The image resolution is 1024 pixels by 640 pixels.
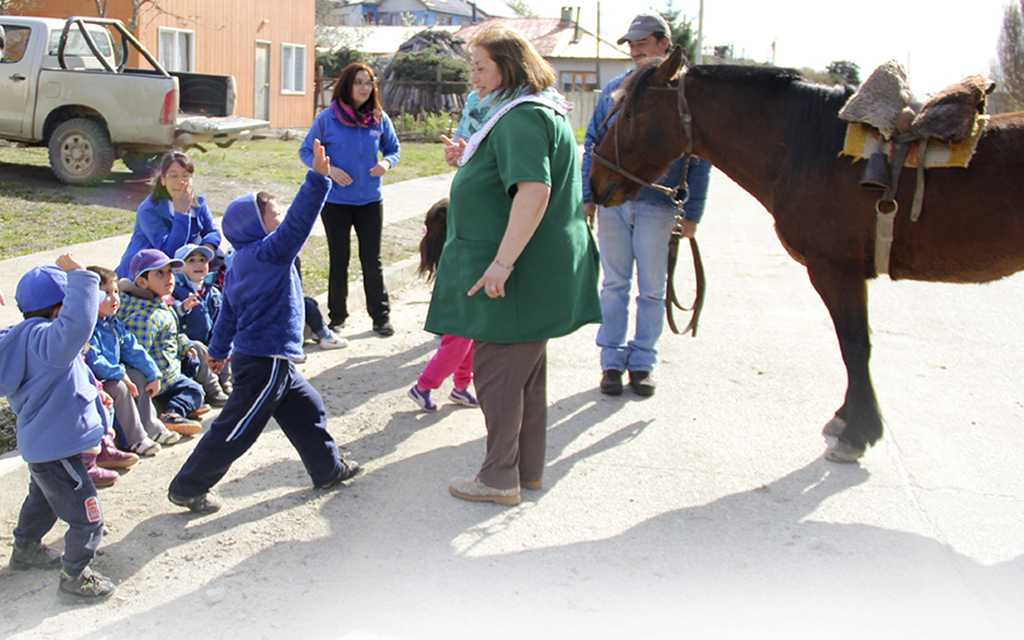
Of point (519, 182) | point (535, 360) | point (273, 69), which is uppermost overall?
point (273, 69)

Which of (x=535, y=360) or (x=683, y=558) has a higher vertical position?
(x=535, y=360)

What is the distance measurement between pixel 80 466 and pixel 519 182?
1.91 metres

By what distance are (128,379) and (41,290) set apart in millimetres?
1275

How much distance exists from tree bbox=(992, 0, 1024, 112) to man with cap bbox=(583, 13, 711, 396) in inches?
1280

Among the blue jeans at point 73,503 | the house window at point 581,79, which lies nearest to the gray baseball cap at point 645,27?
the blue jeans at point 73,503

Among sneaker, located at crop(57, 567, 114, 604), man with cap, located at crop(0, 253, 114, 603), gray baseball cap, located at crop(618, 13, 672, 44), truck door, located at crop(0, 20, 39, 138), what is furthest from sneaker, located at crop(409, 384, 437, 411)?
truck door, located at crop(0, 20, 39, 138)

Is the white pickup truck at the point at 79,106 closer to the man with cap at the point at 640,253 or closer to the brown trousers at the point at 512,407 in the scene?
the man with cap at the point at 640,253

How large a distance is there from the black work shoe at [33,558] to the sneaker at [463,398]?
2.46 meters

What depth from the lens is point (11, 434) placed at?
420 centimetres

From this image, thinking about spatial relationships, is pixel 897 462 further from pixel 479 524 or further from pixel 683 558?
pixel 479 524

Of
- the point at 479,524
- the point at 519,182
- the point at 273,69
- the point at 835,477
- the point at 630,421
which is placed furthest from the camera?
the point at 273,69

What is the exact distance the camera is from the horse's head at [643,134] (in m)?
4.54

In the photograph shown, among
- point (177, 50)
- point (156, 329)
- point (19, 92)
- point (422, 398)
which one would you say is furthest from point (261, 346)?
point (177, 50)

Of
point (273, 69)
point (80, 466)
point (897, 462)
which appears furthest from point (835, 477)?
point (273, 69)
